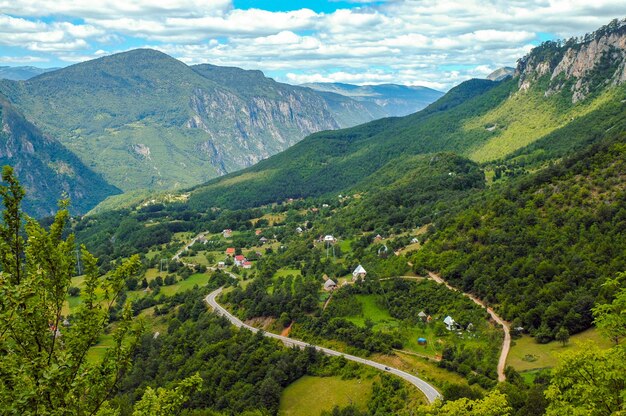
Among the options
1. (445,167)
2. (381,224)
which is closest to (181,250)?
(381,224)

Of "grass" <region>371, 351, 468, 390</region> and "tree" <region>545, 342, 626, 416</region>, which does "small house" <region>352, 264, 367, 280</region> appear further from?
"tree" <region>545, 342, 626, 416</region>

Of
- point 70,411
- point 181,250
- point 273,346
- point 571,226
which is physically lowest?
point 181,250

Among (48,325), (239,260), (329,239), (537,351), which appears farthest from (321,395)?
(239,260)

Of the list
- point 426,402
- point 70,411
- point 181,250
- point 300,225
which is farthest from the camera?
point 300,225

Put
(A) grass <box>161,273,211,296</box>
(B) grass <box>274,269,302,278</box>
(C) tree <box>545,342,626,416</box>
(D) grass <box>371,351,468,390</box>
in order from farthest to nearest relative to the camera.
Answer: (A) grass <box>161,273,211,296</box> → (B) grass <box>274,269,302,278</box> → (D) grass <box>371,351,468,390</box> → (C) tree <box>545,342,626,416</box>

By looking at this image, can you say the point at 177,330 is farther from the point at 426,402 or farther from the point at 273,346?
the point at 426,402

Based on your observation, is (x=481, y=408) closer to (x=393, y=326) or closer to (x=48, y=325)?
(x=48, y=325)

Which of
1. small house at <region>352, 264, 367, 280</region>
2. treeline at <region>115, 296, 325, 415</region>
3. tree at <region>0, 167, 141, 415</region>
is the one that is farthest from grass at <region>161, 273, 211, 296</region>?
tree at <region>0, 167, 141, 415</region>
